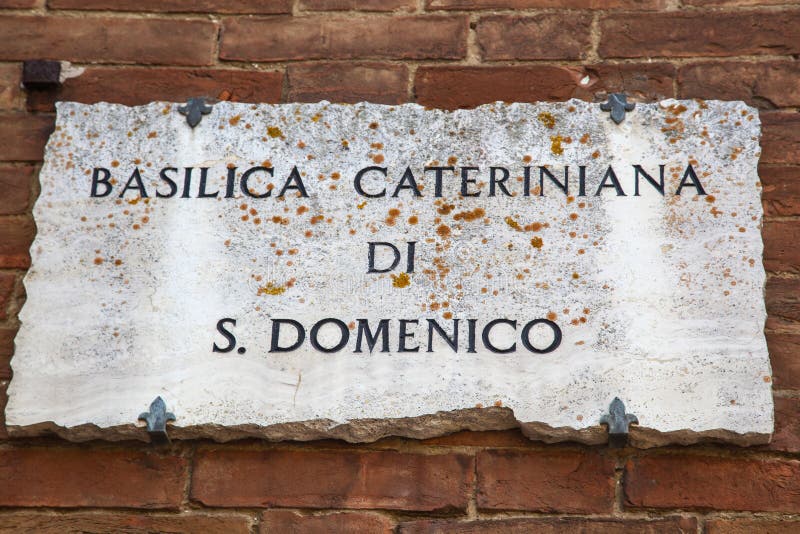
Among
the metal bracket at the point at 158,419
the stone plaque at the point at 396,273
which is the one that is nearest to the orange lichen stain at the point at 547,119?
the stone plaque at the point at 396,273

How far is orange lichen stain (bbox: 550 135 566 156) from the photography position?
2.51m

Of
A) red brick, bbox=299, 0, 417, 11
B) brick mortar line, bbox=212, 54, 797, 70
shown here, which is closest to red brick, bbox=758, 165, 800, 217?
brick mortar line, bbox=212, 54, 797, 70

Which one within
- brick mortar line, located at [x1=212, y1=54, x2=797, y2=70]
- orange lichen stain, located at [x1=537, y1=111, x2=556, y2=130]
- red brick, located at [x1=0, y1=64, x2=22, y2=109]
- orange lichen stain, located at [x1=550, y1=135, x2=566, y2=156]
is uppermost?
brick mortar line, located at [x1=212, y1=54, x2=797, y2=70]

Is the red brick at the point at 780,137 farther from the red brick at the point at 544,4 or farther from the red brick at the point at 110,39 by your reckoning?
the red brick at the point at 110,39

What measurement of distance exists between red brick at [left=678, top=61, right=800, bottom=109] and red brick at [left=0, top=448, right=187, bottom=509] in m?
1.37

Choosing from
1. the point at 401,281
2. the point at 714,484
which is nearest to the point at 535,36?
the point at 401,281

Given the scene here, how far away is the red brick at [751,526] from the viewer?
2.20m

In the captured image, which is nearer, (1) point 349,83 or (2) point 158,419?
(2) point 158,419

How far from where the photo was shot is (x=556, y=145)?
252 cm

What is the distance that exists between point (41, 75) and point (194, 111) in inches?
15.2

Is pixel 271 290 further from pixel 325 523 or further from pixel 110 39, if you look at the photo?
pixel 110 39

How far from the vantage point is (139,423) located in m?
2.31

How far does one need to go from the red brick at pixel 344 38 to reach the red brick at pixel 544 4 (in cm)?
4

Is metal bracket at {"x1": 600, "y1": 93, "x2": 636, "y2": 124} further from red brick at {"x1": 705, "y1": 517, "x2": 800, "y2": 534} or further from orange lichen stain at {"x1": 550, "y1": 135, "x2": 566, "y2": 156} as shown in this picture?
red brick at {"x1": 705, "y1": 517, "x2": 800, "y2": 534}
